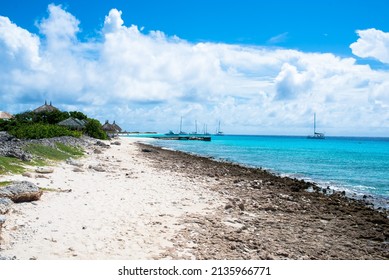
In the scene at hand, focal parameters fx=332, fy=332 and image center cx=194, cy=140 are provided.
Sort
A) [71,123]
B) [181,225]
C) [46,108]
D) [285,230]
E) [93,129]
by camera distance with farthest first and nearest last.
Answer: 1. [93,129]
2. [46,108]
3. [71,123]
4. [285,230]
5. [181,225]

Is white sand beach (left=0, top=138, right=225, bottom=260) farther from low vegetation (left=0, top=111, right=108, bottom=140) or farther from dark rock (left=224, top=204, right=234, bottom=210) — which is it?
low vegetation (left=0, top=111, right=108, bottom=140)

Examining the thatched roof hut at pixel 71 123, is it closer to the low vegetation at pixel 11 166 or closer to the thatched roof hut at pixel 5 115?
the thatched roof hut at pixel 5 115

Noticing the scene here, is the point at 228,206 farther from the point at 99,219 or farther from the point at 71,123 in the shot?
the point at 71,123

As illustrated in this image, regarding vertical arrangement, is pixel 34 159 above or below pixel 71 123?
below

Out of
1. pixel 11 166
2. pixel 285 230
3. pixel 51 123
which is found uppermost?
pixel 51 123

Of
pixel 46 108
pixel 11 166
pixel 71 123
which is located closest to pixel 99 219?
pixel 11 166

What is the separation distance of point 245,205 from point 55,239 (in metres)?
6.81

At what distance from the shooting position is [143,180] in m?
16.0

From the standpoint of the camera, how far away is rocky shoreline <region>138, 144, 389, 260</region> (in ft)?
24.3

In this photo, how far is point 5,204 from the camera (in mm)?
8195

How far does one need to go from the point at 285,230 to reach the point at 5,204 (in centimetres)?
729

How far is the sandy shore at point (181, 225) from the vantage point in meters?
6.92
